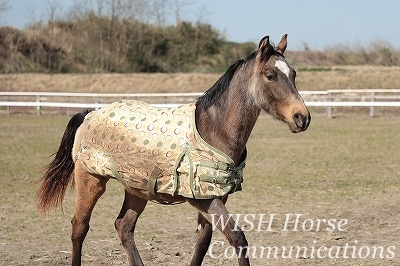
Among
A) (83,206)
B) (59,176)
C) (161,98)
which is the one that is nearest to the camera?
(83,206)

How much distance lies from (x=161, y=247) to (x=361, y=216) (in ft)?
9.28

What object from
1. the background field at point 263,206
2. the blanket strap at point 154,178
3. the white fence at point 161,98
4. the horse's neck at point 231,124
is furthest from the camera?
the white fence at point 161,98

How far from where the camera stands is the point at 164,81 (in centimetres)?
3647

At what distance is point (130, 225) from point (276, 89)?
1.86 meters

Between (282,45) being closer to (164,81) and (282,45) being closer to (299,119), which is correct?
(299,119)

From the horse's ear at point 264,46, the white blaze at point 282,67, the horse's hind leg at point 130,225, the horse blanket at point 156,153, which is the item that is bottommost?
the horse's hind leg at point 130,225

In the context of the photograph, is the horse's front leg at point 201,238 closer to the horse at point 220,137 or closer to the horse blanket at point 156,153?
the horse at point 220,137

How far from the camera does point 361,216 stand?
8.51 m

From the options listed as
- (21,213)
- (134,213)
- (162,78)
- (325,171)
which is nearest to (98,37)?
(162,78)

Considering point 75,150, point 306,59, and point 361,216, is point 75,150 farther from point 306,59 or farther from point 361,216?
point 306,59

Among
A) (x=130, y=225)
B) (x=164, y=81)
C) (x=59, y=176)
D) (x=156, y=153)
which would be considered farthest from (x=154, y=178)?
(x=164, y=81)

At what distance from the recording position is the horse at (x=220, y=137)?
16.1 feet

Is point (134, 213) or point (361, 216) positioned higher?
point (134, 213)

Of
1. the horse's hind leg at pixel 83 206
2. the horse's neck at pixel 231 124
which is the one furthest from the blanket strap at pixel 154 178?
the horse's hind leg at pixel 83 206
